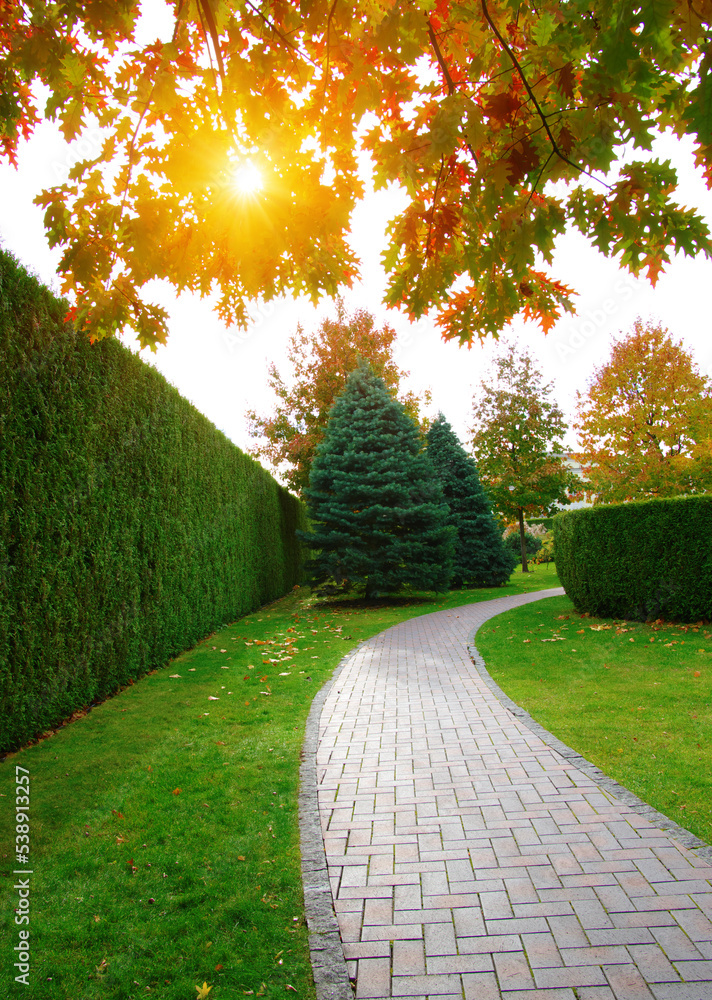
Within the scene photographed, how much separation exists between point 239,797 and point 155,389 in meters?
6.24

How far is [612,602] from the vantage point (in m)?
10.7

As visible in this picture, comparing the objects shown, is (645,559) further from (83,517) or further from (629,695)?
(83,517)

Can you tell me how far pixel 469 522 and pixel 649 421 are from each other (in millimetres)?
7251

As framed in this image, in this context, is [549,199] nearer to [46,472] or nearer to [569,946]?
[569,946]

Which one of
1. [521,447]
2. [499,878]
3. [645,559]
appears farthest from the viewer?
[521,447]

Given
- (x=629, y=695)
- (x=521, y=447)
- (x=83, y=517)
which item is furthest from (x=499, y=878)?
(x=521, y=447)

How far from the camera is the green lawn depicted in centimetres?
392

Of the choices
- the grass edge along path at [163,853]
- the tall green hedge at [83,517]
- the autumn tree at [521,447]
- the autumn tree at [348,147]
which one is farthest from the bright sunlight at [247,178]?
the autumn tree at [521,447]

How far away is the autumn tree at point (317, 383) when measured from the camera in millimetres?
22844

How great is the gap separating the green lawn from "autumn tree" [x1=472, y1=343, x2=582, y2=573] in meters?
17.1

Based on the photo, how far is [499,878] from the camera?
2877mm

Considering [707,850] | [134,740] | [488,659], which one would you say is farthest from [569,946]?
[488,659]

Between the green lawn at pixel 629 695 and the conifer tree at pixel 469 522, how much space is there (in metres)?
11.0

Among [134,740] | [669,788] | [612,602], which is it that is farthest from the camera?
[612,602]
